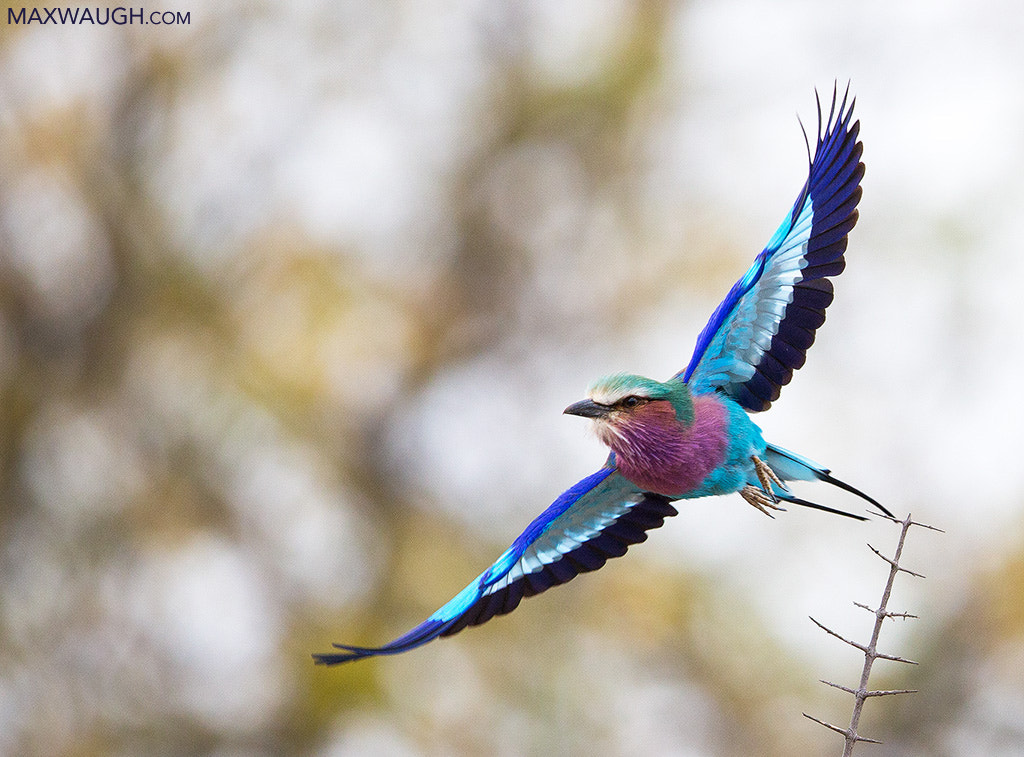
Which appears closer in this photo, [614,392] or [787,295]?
[614,392]

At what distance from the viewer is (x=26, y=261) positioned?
27.9ft

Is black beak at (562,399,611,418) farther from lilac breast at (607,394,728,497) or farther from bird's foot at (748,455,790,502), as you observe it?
bird's foot at (748,455,790,502)

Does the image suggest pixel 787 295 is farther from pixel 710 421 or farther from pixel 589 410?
pixel 589 410

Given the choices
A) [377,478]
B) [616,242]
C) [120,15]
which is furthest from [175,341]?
[616,242]

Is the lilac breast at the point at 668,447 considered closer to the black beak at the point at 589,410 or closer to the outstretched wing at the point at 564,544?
the black beak at the point at 589,410

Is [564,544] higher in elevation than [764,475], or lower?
higher

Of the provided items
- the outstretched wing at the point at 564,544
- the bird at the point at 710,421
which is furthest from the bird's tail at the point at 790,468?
the outstretched wing at the point at 564,544

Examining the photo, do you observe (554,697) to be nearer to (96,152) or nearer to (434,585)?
(434,585)

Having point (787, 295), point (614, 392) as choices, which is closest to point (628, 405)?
point (614, 392)

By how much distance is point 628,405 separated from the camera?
2.00m

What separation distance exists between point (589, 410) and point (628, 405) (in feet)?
0.26

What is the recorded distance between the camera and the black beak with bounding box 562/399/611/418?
2.01 meters

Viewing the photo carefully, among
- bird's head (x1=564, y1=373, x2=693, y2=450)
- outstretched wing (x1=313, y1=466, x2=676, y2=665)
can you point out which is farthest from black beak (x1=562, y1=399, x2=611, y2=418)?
outstretched wing (x1=313, y1=466, x2=676, y2=665)

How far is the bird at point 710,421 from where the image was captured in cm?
198
